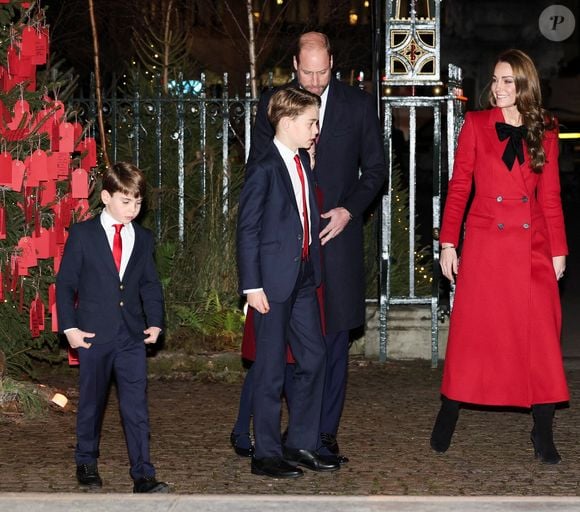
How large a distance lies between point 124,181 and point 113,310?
58 centimetres

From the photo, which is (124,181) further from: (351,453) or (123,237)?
(351,453)

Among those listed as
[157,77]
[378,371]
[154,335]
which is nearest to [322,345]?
[154,335]

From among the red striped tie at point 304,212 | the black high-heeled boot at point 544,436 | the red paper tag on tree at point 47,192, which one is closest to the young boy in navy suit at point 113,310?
the red striped tie at point 304,212

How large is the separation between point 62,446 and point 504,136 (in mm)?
2849

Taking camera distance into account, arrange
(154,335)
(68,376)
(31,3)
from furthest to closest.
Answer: (68,376) < (31,3) < (154,335)

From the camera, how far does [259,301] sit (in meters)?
6.07

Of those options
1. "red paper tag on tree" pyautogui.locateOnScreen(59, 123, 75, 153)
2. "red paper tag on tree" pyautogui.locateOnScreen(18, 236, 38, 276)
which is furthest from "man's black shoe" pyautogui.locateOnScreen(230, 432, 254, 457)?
"red paper tag on tree" pyautogui.locateOnScreen(59, 123, 75, 153)

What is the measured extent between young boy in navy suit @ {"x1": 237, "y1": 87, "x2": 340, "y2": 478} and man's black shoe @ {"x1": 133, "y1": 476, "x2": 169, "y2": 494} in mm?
549

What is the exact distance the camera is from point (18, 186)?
7578 mm

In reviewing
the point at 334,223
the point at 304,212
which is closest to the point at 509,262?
the point at 334,223

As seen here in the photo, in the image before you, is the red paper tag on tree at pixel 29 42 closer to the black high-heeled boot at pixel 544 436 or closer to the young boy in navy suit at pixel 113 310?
the young boy in navy suit at pixel 113 310

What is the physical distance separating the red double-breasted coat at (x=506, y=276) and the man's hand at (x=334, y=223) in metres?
0.57

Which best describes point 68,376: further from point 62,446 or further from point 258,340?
point 258,340

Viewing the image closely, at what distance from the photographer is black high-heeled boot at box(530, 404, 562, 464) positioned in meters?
6.59
